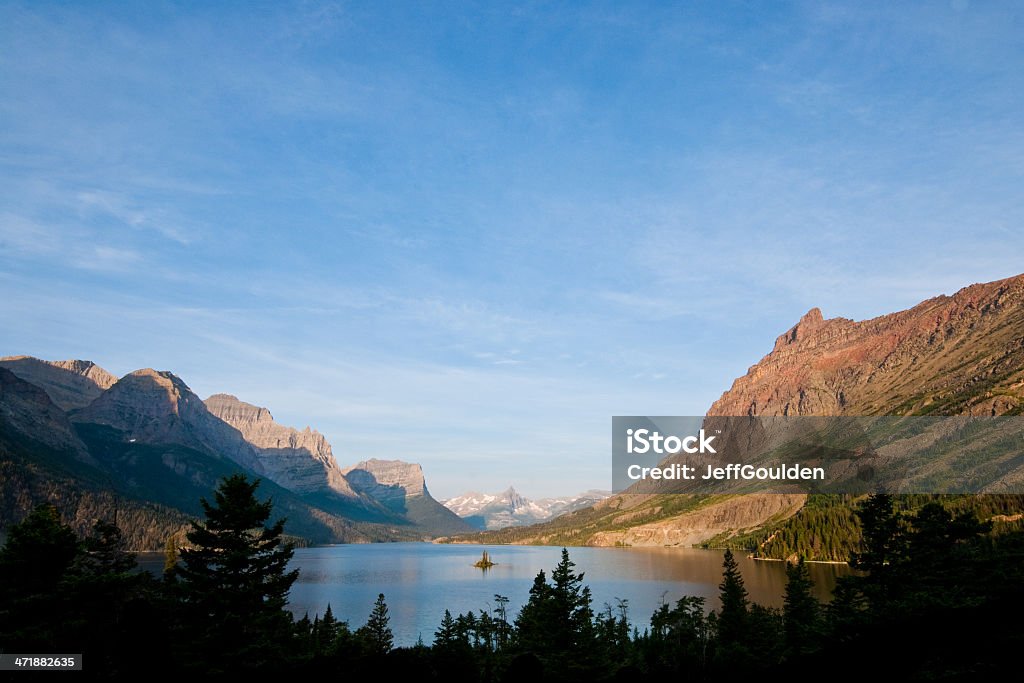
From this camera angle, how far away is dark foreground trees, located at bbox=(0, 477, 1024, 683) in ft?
12.2

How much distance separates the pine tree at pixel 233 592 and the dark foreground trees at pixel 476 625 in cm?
8

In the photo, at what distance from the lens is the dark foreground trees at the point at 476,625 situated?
12.2 ft

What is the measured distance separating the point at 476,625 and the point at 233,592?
7450 centimetres

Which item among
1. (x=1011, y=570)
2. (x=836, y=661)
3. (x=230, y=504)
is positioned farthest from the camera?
(x=1011, y=570)

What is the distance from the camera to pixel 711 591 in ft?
591

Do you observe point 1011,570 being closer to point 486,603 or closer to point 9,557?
point 9,557

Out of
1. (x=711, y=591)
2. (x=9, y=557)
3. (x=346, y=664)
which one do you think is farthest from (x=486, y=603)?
(x=346, y=664)

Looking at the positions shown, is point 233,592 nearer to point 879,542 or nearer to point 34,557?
point 34,557

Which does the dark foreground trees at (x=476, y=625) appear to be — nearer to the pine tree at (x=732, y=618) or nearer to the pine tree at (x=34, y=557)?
the pine tree at (x=34, y=557)

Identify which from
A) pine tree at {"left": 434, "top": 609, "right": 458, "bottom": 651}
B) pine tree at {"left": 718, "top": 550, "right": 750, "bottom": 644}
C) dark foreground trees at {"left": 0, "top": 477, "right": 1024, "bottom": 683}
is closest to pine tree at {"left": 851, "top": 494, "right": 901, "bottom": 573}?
dark foreground trees at {"left": 0, "top": 477, "right": 1024, "bottom": 683}

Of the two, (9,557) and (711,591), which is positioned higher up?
(9,557)

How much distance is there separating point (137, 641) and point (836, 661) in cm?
398

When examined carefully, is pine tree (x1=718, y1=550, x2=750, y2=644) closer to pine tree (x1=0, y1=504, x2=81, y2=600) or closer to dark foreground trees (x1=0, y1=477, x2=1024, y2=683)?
dark foreground trees (x1=0, y1=477, x2=1024, y2=683)

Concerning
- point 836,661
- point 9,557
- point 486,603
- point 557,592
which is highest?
point 836,661
